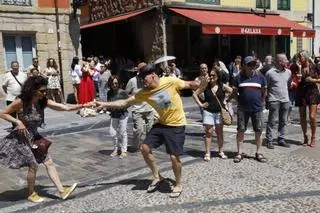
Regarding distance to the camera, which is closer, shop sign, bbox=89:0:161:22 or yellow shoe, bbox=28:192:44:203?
yellow shoe, bbox=28:192:44:203

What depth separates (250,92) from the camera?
741cm

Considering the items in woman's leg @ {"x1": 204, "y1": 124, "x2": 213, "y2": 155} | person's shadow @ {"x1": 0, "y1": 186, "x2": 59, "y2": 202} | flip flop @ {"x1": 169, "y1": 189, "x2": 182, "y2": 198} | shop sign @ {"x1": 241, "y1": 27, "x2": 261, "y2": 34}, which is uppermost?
shop sign @ {"x1": 241, "y1": 27, "x2": 261, "y2": 34}

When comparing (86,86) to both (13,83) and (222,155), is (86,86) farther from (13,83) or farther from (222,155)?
(222,155)

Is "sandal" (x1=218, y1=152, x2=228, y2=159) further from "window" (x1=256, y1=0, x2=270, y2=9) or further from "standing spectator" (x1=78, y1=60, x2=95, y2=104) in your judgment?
"window" (x1=256, y1=0, x2=270, y2=9)

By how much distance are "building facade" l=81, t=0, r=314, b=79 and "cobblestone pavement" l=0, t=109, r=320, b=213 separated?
10.1m

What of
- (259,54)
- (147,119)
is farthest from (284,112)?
(259,54)

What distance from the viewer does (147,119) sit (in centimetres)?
816

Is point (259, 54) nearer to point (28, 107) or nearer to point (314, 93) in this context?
point (314, 93)

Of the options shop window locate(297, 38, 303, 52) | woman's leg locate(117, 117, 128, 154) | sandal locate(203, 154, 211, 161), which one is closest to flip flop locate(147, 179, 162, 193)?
sandal locate(203, 154, 211, 161)

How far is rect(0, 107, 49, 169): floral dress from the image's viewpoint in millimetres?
5637

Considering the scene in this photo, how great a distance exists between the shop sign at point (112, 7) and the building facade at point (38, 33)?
3.33m

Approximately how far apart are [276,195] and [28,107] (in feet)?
10.0

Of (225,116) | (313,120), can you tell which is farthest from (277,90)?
(225,116)

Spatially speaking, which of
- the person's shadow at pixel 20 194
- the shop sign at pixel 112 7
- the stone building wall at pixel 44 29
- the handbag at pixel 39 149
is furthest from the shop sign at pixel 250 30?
the handbag at pixel 39 149
